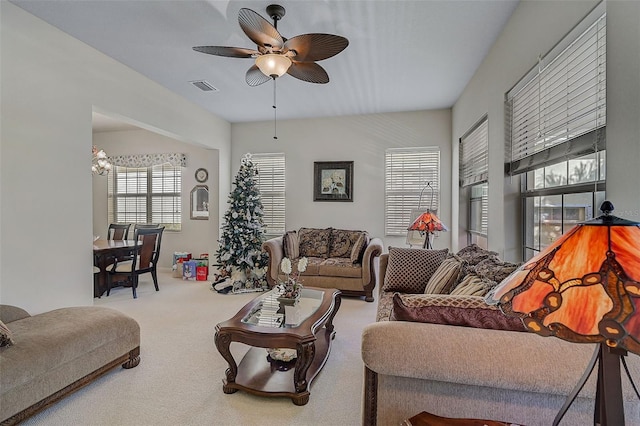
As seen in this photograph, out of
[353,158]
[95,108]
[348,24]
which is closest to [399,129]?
[353,158]

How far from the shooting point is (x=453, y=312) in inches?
60.1

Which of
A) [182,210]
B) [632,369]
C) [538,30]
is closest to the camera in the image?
[632,369]

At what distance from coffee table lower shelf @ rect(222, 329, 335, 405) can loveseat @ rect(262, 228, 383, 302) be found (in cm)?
179

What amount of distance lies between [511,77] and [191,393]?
3.54 m

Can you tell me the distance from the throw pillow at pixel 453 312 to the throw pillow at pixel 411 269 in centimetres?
149

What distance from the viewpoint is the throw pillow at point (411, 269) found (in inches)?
120

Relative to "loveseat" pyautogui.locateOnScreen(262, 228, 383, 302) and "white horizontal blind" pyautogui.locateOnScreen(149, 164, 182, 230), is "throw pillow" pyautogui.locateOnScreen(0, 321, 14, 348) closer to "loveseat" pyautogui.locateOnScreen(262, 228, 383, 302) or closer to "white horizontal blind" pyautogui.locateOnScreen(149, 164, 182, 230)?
"loveseat" pyautogui.locateOnScreen(262, 228, 383, 302)

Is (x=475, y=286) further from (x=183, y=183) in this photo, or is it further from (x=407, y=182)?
(x=183, y=183)

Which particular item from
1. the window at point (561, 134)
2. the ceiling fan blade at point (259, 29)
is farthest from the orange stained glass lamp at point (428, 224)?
the ceiling fan blade at point (259, 29)

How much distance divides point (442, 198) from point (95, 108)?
16.4 feet

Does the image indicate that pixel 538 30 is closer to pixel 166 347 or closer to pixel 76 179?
pixel 166 347

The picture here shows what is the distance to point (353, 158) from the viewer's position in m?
5.79

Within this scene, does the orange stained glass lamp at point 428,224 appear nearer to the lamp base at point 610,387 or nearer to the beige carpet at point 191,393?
the beige carpet at point 191,393

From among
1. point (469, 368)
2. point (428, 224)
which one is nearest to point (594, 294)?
point (469, 368)
